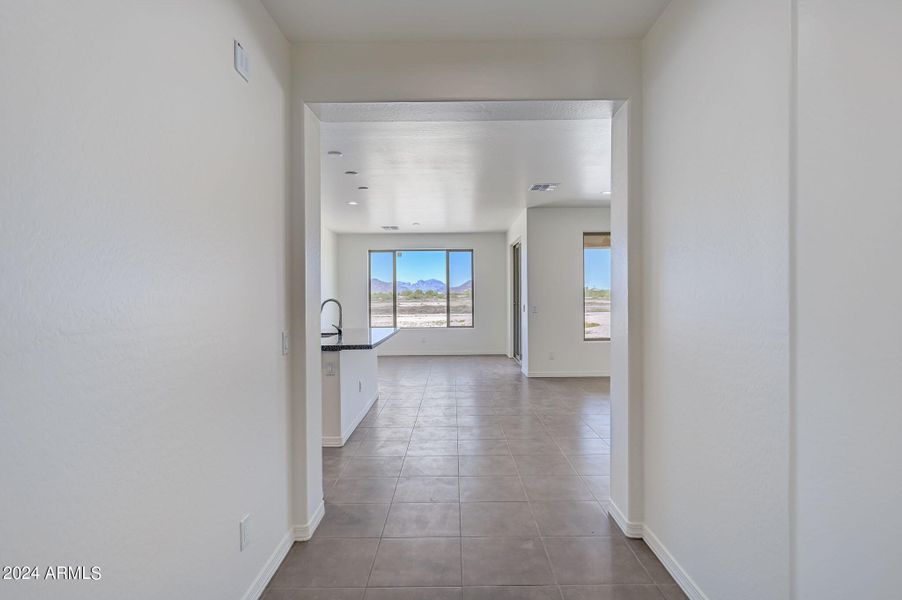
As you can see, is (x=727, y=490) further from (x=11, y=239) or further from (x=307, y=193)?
(x=307, y=193)

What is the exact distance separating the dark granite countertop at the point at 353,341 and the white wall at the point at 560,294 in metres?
2.87

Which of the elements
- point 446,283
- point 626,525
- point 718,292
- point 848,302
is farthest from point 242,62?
point 446,283

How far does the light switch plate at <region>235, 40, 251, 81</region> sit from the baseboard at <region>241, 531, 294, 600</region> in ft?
7.09

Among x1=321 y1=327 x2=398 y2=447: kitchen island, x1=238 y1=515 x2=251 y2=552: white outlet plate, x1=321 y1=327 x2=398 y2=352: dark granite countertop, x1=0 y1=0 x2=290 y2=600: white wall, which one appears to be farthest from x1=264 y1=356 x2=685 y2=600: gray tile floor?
x1=321 y1=327 x2=398 y2=352: dark granite countertop

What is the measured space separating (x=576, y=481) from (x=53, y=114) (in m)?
3.22

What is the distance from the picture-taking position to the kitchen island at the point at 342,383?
12.1 feet

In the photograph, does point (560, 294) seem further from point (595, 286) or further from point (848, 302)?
point (848, 302)

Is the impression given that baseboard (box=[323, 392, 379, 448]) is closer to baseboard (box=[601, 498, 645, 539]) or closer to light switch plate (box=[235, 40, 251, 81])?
baseboard (box=[601, 498, 645, 539])

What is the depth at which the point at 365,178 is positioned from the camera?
4.71 meters

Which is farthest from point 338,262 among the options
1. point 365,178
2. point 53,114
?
point 53,114

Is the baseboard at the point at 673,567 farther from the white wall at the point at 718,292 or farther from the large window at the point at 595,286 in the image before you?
the large window at the point at 595,286

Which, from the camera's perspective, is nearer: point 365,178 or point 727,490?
point 727,490

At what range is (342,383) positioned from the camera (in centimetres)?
381

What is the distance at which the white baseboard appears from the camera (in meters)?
1.82
